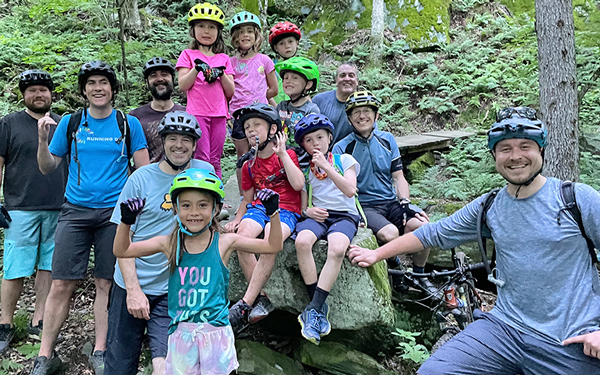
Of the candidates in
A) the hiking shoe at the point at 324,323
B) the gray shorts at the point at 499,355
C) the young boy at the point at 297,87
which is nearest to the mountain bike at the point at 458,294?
the gray shorts at the point at 499,355

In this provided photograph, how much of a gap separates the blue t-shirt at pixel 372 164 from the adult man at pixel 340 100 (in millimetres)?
454

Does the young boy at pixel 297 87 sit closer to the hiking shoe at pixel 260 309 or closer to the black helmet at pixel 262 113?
the black helmet at pixel 262 113

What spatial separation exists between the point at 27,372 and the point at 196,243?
3.30 m

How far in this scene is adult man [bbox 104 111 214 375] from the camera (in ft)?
11.9

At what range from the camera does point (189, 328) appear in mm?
Result: 3193

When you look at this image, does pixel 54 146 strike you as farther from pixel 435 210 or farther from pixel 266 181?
pixel 435 210

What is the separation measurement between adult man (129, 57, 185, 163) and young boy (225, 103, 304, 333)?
3.81ft

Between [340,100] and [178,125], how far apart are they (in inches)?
107

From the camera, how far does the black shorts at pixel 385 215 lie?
5.03m

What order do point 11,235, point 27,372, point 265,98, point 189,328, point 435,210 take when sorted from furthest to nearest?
point 435,210 < point 265,98 < point 11,235 < point 27,372 < point 189,328

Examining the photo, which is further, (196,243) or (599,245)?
(196,243)

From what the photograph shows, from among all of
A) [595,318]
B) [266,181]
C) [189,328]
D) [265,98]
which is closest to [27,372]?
[189,328]

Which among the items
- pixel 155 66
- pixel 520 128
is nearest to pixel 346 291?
pixel 520 128

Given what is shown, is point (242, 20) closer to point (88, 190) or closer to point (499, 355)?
point (88, 190)
